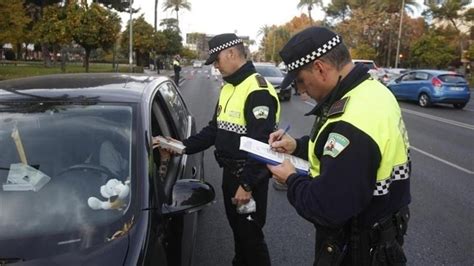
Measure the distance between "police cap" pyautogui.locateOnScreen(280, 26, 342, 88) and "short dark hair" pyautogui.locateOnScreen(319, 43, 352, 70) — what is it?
0.05 ft

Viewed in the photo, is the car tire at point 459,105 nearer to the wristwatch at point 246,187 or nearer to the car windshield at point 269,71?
the car windshield at point 269,71

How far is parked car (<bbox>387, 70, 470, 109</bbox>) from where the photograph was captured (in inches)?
693

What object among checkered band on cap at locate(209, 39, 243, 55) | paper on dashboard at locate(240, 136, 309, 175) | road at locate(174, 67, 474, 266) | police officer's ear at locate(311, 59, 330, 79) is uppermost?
checkered band on cap at locate(209, 39, 243, 55)

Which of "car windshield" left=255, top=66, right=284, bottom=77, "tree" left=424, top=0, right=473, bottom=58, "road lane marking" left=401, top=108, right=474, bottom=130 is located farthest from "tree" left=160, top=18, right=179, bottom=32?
"road lane marking" left=401, top=108, right=474, bottom=130

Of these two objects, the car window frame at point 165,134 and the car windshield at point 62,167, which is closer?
the car windshield at point 62,167

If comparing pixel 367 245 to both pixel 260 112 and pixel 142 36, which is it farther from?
pixel 142 36

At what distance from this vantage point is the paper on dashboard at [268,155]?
218 centimetres

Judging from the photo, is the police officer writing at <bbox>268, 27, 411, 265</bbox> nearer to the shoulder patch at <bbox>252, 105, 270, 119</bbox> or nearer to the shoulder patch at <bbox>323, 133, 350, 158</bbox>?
the shoulder patch at <bbox>323, 133, 350, 158</bbox>

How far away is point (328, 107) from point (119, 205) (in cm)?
109

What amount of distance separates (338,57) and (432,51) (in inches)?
1841

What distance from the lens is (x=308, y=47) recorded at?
6.04 feet

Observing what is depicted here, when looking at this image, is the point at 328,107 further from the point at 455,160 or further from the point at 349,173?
the point at 455,160

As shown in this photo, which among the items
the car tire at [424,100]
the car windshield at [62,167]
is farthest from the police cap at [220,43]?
the car tire at [424,100]

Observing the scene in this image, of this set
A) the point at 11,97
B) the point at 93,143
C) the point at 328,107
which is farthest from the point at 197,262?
the point at 328,107
